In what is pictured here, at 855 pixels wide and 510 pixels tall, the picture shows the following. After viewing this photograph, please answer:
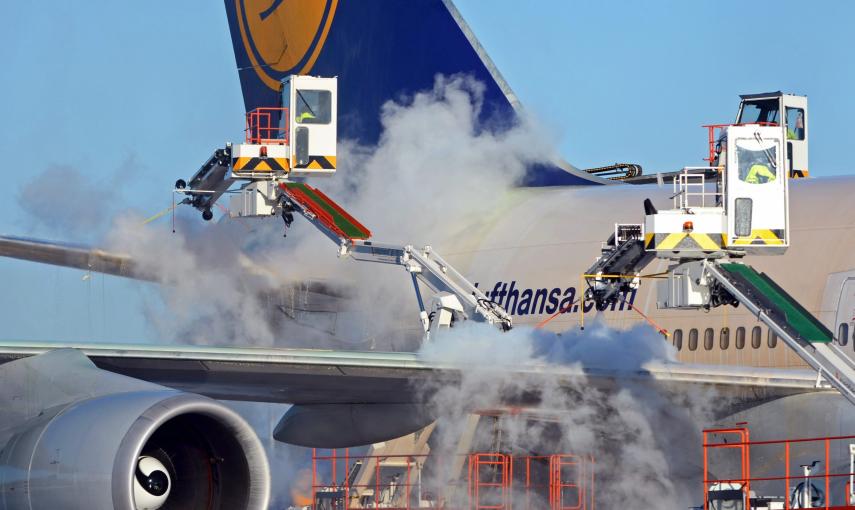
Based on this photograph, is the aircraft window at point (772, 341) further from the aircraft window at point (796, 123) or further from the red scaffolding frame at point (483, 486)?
the aircraft window at point (796, 123)

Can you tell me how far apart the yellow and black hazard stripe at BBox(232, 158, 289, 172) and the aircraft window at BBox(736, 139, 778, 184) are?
7928 mm

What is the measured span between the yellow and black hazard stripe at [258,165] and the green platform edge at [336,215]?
1.01 feet

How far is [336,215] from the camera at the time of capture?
18.3m

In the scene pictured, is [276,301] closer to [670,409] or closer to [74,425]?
[670,409]

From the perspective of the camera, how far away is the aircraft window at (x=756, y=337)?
1588 centimetres

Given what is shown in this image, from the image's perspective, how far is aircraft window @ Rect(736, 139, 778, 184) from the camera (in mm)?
11594

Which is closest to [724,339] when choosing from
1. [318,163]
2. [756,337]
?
[756,337]

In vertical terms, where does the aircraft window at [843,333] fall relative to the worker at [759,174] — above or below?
below

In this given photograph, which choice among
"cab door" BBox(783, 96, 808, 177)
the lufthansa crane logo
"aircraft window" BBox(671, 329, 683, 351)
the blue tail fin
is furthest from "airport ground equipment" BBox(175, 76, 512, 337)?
"cab door" BBox(783, 96, 808, 177)

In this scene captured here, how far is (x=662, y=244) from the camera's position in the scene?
11398 millimetres

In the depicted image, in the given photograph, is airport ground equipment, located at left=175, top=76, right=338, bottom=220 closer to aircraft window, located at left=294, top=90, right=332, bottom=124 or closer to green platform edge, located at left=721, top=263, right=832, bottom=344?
aircraft window, located at left=294, top=90, right=332, bottom=124

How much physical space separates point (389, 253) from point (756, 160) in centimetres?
684

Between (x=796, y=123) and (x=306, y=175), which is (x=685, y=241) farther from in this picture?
(x=796, y=123)

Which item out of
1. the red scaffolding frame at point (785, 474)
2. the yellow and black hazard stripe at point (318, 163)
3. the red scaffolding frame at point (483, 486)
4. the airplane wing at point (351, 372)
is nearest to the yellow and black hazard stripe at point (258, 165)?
the yellow and black hazard stripe at point (318, 163)
